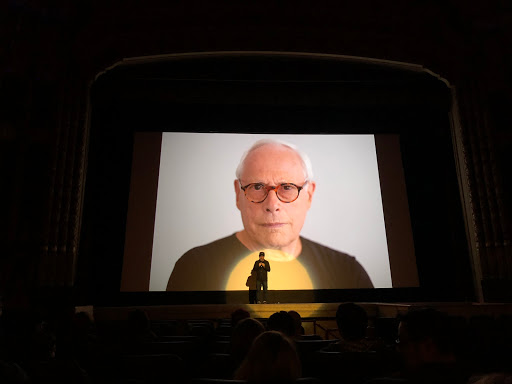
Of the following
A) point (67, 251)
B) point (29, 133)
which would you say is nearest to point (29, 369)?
point (67, 251)

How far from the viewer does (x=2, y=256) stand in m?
7.02

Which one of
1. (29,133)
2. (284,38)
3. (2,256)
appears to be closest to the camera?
(2,256)

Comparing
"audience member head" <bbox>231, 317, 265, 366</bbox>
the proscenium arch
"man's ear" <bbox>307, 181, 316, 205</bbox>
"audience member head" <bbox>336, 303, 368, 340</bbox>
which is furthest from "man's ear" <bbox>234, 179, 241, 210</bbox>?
"audience member head" <bbox>231, 317, 265, 366</bbox>

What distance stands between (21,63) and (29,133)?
1.31 meters

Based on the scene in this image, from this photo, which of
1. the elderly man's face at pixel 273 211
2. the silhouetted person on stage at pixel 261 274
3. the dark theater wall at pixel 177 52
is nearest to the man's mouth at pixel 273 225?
the elderly man's face at pixel 273 211

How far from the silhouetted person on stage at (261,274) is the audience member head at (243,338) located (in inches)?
194

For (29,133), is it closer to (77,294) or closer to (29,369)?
(77,294)

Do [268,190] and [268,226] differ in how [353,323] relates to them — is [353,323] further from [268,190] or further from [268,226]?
[268,190]

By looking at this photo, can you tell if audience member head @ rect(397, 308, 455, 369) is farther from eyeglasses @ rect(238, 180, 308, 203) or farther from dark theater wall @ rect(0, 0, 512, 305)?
dark theater wall @ rect(0, 0, 512, 305)

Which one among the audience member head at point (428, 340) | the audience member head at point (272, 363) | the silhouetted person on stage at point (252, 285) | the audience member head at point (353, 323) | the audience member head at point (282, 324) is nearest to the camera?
the audience member head at point (272, 363)

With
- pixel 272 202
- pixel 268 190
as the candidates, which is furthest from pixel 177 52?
pixel 272 202

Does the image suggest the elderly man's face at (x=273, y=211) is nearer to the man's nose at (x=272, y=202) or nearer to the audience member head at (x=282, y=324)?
the man's nose at (x=272, y=202)

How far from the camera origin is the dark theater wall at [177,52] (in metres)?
7.32

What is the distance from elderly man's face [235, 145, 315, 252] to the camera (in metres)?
7.91
